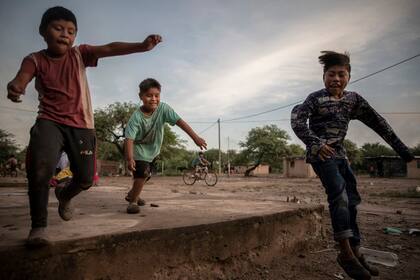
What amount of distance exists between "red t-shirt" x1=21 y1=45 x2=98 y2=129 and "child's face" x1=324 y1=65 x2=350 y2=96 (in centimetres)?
194

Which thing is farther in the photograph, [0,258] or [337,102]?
[337,102]

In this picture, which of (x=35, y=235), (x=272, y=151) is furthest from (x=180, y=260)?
(x=272, y=151)

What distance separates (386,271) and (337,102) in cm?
147

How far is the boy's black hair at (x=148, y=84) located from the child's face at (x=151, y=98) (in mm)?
32

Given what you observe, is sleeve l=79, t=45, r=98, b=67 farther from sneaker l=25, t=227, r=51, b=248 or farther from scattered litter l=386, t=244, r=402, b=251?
scattered litter l=386, t=244, r=402, b=251

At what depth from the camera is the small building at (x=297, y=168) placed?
131 ft

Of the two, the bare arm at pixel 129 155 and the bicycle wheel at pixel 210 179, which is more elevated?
the bare arm at pixel 129 155

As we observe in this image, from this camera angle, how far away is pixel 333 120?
239 centimetres

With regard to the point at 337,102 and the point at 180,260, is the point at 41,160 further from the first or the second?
the point at 337,102

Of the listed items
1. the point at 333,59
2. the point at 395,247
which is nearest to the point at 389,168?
the point at 395,247

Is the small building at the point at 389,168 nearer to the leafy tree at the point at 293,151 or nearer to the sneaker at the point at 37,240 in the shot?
the leafy tree at the point at 293,151

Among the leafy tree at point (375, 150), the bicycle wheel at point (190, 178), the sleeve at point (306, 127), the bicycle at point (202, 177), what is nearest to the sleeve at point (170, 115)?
the sleeve at point (306, 127)

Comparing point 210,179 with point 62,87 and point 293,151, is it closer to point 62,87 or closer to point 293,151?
point 62,87

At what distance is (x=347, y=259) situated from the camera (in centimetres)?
203
